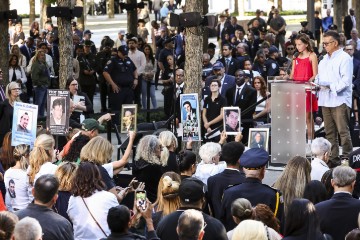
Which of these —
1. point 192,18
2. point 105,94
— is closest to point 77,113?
point 192,18

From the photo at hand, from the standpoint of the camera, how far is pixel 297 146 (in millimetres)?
15523

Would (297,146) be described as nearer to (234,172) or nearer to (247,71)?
(234,172)

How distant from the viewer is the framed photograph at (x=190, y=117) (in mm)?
17188

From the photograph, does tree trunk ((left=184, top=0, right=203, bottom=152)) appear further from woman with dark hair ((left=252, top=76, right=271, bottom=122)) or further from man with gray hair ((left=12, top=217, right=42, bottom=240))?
man with gray hair ((left=12, top=217, right=42, bottom=240))

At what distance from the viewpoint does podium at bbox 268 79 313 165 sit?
1545 centimetres

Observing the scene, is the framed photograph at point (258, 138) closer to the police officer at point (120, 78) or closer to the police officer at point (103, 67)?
the police officer at point (120, 78)

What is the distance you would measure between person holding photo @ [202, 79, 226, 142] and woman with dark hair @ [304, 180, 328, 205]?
810cm

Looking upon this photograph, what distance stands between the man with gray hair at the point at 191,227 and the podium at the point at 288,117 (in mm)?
6560

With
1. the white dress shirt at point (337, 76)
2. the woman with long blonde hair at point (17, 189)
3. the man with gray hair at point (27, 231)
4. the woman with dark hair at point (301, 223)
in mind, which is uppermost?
the white dress shirt at point (337, 76)

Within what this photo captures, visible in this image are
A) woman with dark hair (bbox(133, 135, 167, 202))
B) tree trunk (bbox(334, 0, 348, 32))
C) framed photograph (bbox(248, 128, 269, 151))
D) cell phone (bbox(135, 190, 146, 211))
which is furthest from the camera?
tree trunk (bbox(334, 0, 348, 32))

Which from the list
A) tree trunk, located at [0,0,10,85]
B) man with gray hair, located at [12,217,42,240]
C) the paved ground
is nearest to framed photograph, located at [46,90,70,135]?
man with gray hair, located at [12,217,42,240]

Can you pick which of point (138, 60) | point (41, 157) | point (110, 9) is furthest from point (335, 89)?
point (110, 9)

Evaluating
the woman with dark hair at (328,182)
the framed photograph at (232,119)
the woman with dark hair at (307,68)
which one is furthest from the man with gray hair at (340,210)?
the framed photograph at (232,119)

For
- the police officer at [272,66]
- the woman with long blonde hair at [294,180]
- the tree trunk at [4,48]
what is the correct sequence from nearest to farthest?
the woman with long blonde hair at [294,180]
the tree trunk at [4,48]
the police officer at [272,66]
